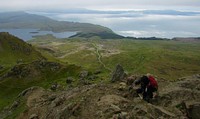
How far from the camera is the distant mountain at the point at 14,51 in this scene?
502ft

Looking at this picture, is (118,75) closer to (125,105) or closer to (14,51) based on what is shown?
(125,105)

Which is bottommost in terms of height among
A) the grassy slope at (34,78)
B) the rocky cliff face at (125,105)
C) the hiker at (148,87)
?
the grassy slope at (34,78)

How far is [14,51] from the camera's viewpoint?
160 m

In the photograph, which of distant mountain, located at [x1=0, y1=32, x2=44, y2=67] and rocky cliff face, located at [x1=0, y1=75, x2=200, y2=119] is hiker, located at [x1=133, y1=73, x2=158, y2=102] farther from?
distant mountain, located at [x1=0, y1=32, x2=44, y2=67]

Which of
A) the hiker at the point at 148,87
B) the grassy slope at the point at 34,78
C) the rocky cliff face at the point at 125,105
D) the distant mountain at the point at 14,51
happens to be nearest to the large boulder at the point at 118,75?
the rocky cliff face at the point at 125,105

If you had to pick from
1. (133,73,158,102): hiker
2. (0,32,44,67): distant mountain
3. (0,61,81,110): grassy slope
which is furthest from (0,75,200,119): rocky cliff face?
(0,32,44,67): distant mountain

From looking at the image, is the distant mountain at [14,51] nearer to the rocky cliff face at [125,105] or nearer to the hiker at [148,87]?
the rocky cliff face at [125,105]

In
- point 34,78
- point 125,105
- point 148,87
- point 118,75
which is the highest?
point 148,87

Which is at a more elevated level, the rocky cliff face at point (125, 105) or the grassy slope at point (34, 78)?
the rocky cliff face at point (125, 105)

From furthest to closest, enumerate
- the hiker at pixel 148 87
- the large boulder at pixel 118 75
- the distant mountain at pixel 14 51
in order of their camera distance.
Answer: the distant mountain at pixel 14 51 → the large boulder at pixel 118 75 → the hiker at pixel 148 87

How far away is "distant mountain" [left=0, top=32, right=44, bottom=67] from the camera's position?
153125 millimetres

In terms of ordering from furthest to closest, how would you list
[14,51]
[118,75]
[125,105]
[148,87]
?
[14,51], [118,75], [148,87], [125,105]

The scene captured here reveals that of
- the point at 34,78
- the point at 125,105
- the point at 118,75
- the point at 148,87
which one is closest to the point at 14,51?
the point at 34,78

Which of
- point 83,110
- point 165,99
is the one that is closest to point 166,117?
point 165,99
